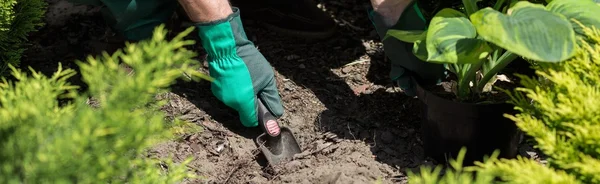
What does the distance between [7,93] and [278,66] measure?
151 cm

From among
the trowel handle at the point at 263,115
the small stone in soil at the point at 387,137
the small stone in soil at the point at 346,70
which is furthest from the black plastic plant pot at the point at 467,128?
the small stone in soil at the point at 346,70

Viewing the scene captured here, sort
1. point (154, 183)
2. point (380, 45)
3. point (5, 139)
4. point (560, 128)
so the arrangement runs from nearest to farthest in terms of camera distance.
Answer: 1. point (5, 139)
2. point (154, 183)
3. point (560, 128)
4. point (380, 45)

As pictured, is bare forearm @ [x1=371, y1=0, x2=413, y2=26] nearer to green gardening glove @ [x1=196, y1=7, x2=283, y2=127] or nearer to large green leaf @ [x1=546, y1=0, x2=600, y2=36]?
green gardening glove @ [x1=196, y1=7, x2=283, y2=127]

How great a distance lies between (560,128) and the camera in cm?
180

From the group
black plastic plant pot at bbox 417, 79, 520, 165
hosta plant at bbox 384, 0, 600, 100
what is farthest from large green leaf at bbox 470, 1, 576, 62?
black plastic plant pot at bbox 417, 79, 520, 165

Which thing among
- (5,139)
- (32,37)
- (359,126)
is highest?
(5,139)

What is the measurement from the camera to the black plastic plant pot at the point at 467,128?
2.35 m

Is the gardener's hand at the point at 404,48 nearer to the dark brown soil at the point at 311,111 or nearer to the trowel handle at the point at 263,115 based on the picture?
the dark brown soil at the point at 311,111

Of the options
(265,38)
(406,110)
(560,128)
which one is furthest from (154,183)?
(265,38)

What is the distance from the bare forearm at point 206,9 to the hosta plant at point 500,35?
1.91 ft

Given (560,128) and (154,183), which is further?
(560,128)

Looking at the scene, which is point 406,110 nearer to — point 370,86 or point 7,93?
point 370,86

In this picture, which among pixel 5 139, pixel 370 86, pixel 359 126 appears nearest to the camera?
pixel 5 139

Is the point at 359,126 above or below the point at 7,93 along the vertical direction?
below
